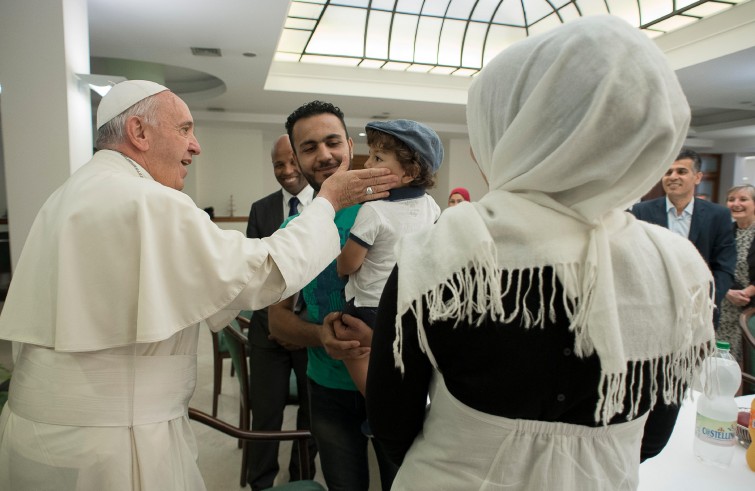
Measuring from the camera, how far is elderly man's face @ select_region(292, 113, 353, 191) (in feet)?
6.01

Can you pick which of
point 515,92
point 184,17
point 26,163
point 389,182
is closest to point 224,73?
point 184,17

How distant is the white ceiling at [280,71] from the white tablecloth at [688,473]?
4590 mm

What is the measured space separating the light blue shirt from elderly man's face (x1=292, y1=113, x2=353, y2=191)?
10.1 feet

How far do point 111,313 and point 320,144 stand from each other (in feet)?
3.12

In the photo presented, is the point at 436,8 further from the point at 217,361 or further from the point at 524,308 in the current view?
the point at 524,308

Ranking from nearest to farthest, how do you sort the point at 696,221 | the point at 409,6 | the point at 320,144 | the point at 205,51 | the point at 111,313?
the point at 111,313, the point at 320,144, the point at 696,221, the point at 205,51, the point at 409,6

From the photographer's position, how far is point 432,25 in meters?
7.60

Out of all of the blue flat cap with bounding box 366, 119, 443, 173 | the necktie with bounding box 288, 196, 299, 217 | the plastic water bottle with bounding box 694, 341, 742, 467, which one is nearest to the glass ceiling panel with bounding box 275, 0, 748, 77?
the necktie with bounding box 288, 196, 299, 217

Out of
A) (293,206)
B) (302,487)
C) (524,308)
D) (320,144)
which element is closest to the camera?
(524,308)

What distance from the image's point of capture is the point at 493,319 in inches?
30.0

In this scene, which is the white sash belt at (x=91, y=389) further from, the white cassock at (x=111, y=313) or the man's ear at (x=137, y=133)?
the man's ear at (x=137, y=133)

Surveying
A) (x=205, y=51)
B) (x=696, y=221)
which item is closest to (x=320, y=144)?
(x=696, y=221)

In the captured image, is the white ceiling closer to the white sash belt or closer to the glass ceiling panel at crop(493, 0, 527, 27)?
the glass ceiling panel at crop(493, 0, 527, 27)

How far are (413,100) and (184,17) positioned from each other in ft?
16.4
